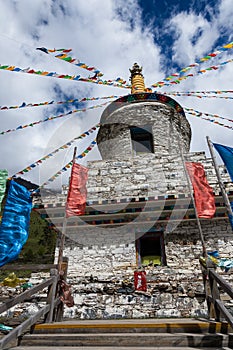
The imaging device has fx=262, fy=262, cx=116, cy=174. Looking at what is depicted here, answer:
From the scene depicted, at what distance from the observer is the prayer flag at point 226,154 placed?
6.83 meters

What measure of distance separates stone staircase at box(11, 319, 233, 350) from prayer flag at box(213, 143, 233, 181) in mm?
4060

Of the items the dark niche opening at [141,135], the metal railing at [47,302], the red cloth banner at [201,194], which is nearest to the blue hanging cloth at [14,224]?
the metal railing at [47,302]

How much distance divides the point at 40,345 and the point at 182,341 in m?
1.99

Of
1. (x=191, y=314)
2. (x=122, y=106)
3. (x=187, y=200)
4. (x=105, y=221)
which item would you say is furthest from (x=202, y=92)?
(x=191, y=314)

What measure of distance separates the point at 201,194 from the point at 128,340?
4.87 m

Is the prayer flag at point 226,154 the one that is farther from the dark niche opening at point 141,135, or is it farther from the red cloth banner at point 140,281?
the dark niche opening at point 141,135

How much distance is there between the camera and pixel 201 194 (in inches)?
297

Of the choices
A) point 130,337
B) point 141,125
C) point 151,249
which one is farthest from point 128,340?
point 141,125

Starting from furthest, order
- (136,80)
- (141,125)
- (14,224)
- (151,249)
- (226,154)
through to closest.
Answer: (136,80), (141,125), (151,249), (226,154), (14,224)

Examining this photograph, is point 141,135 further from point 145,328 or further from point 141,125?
point 145,328

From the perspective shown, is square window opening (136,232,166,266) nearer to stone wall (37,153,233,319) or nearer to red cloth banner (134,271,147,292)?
stone wall (37,153,233,319)

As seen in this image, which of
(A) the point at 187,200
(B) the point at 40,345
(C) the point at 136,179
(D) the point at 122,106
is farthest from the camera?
(D) the point at 122,106

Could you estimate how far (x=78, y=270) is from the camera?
7.91 m

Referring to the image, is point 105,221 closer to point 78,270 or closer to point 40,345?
point 78,270
